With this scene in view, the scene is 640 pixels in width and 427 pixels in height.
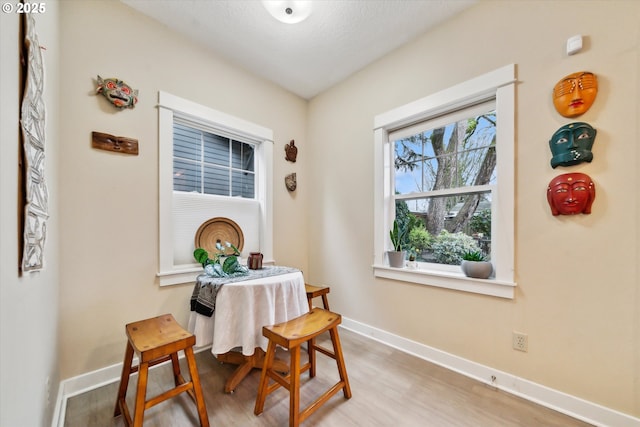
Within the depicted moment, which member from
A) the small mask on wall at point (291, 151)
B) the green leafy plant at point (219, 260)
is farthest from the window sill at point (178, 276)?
the small mask on wall at point (291, 151)

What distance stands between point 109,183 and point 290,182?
5.57 ft

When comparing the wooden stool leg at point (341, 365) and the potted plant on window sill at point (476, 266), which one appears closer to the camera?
the wooden stool leg at point (341, 365)

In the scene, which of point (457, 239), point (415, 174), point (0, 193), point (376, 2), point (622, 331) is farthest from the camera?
point (415, 174)

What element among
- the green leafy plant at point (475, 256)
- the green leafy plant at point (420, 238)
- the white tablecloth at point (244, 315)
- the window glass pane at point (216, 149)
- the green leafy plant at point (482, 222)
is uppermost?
the window glass pane at point (216, 149)

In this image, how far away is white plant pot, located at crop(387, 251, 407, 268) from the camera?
2.35 meters

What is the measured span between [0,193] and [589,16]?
2794 millimetres

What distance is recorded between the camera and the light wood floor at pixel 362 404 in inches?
58.2

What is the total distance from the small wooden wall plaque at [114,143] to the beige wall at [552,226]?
229 cm

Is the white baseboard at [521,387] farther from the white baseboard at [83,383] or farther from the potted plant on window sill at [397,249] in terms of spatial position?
the white baseboard at [83,383]

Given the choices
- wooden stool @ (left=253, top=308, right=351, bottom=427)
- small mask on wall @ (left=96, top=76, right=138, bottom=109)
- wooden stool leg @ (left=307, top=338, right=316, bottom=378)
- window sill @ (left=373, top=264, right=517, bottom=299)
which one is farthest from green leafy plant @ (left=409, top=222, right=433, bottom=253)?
small mask on wall @ (left=96, top=76, right=138, bottom=109)

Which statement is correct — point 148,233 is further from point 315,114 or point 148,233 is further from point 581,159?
point 581,159

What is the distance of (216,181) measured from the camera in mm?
2568

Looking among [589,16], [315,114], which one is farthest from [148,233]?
[589,16]

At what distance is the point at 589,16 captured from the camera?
149cm
